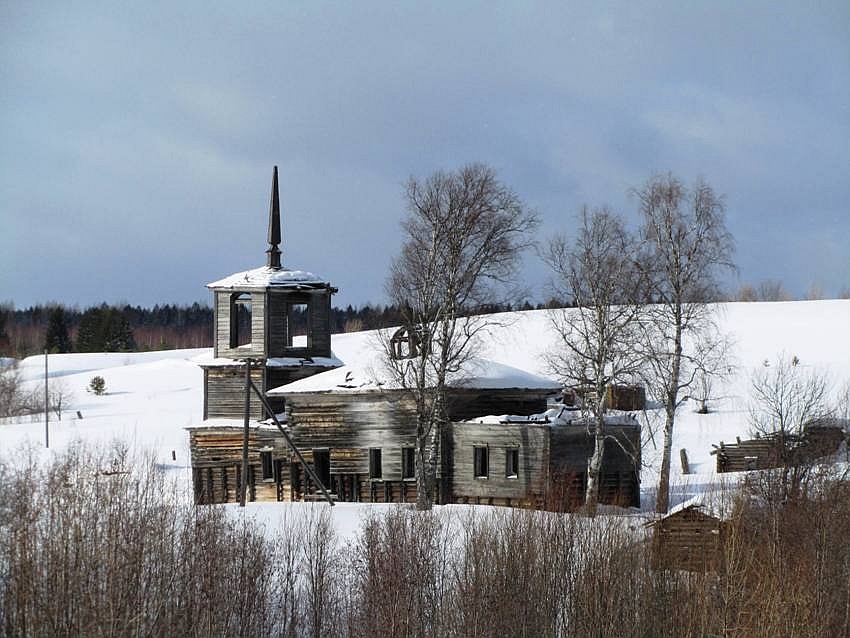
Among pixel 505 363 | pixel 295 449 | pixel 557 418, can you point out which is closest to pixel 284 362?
pixel 295 449

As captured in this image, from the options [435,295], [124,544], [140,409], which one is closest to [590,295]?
[435,295]

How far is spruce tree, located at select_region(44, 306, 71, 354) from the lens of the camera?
108250 mm

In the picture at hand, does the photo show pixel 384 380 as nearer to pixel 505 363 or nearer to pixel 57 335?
pixel 505 363

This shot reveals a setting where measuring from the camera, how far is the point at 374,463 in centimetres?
3534

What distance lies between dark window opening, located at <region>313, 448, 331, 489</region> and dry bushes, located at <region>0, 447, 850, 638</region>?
13.0 meters

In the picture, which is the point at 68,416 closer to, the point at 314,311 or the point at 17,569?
the point at 314,311

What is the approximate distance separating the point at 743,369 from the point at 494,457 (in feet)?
112

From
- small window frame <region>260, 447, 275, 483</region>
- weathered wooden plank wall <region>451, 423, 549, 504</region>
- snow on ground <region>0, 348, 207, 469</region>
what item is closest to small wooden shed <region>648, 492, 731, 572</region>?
weathered wooden plank wall <region>451, 423, 549, 504</region>

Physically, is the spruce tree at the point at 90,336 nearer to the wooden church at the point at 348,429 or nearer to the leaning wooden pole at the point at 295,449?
the wooden church at the point at 348,429

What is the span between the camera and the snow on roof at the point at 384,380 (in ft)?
112

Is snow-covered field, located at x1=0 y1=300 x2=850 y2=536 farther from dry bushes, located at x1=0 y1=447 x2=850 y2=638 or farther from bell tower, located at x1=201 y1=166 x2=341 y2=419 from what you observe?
dry bushes, located at x1=0 y1=447 x2=850 y2=638

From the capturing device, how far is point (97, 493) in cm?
1723

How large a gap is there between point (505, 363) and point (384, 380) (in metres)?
36.1

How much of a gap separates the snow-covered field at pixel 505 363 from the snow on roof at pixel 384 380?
140 centimetres
